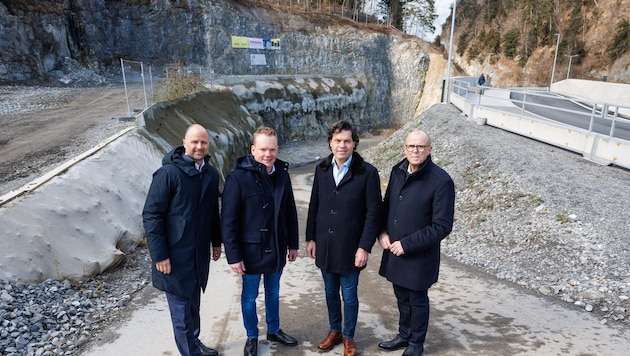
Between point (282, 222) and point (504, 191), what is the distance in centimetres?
710

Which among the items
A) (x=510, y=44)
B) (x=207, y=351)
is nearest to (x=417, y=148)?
(x=207, y=351)

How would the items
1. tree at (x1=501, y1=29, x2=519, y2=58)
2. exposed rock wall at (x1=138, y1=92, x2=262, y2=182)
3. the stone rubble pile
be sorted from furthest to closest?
tree at (x1=501, y1=29, x2=519, y2=58) → exposed rock wall at (x1=138, y1=92, x2=262, y2=182) → the stone rubble pile

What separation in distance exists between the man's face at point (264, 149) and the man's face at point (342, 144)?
1.81 ft

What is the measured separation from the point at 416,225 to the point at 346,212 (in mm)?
653

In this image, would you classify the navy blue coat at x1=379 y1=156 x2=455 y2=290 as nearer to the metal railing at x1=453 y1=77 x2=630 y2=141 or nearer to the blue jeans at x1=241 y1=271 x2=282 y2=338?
the blue jeans at x1=241 y1=271 x2=282 y2=338

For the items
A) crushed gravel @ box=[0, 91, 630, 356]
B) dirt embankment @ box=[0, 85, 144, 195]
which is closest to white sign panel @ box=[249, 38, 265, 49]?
dirt embankment @ box=[0, 85, 144, 195]

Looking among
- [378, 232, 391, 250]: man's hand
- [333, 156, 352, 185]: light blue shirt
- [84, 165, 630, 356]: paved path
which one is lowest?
[84, 165, 630, 356]: paved path

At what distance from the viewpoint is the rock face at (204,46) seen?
22.9 m

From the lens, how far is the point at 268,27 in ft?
125

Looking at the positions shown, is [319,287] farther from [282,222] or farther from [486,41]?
[486,41]

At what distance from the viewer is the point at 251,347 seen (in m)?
3.94

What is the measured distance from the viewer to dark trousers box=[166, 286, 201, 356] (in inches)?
142

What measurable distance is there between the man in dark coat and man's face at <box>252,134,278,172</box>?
1218 millimetres

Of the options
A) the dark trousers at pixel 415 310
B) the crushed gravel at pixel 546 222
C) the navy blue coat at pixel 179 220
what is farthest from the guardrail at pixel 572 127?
the navy blue coat at pixel 179 220
